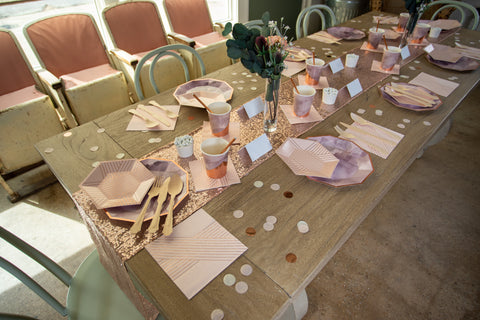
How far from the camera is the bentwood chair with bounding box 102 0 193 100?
227 cm

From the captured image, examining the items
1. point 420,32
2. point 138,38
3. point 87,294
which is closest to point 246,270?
point 87,294

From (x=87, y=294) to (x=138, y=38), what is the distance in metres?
2.20

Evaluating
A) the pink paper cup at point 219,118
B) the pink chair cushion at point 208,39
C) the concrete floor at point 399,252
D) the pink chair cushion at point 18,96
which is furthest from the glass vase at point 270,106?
the pink chair cushion at point 208,39

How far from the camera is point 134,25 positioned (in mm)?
2439

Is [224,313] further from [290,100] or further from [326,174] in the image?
[290,100]

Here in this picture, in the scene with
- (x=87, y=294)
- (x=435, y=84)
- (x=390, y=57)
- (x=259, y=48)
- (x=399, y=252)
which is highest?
(x=259, y=48)

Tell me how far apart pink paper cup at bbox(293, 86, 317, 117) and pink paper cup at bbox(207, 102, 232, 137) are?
295mm

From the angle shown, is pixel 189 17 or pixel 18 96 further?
pixel 189 17

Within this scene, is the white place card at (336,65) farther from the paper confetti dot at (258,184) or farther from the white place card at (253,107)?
the paper confetti dot at (258,184)

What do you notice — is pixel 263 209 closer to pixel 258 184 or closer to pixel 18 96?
pixel 258 184

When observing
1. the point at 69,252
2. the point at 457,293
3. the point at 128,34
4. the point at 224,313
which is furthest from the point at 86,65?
the point at 457,293

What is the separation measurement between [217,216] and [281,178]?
0.26 m

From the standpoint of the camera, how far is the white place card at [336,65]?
1.58 metres

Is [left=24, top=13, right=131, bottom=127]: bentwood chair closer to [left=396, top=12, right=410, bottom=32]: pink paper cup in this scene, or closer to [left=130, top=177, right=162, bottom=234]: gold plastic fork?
[left=130, top=177, right=162, bottom=234]: gold plastic fork
